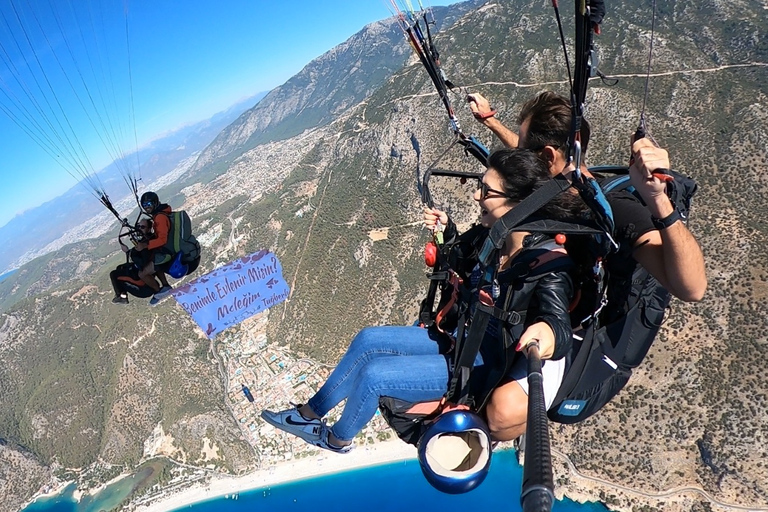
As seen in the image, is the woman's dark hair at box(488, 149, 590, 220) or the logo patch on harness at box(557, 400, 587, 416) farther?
the logo patch on harness at box(557, 400, 587, 416)

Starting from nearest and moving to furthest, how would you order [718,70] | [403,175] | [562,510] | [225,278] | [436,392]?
[436,392]
[225,278]
[562,510]
[718,70]
[403,175]

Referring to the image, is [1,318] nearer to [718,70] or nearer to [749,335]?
[749,335]

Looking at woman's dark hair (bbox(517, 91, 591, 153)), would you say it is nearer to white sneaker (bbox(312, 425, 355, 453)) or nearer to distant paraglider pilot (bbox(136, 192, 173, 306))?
white sneaker (bbox(312, 425, 355, 453))

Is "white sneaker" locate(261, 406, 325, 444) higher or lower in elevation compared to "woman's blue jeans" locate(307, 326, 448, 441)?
lower

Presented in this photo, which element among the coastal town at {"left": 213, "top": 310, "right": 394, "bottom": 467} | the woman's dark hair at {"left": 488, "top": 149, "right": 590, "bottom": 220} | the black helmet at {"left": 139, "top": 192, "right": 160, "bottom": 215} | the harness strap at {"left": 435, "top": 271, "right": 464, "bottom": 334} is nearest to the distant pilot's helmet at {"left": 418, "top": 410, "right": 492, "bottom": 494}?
the harness strap at {"left": 435, "top": 271, "right": 464, "bottom": 334}

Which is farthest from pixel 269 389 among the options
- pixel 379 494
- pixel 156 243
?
pixel 156 243

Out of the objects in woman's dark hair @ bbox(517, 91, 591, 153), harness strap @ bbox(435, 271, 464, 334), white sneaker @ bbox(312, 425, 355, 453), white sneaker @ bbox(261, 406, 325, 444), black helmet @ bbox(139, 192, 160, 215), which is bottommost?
white sneaker @ bbox(312, 425, 355, 453)

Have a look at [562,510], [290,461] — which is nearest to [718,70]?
[562,510]
